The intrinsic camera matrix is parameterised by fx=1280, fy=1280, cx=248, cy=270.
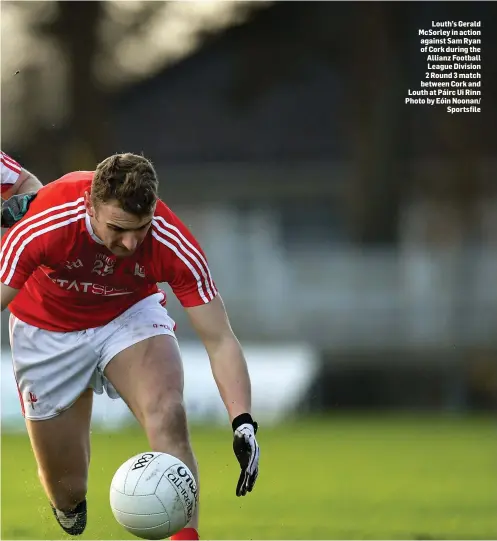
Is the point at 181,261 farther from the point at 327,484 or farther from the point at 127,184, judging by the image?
the point at 327,484

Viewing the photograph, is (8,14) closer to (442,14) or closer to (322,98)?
(442,14)

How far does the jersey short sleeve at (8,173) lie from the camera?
6793 millimetres

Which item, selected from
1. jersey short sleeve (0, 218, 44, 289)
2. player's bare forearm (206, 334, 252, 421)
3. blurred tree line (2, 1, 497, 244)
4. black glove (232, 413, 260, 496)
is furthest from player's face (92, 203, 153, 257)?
blurred tree line (2, 1, 497, 244)

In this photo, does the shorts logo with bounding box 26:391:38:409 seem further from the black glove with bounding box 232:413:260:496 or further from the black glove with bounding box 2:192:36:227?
the black glove with bounding box 232:413:260:496

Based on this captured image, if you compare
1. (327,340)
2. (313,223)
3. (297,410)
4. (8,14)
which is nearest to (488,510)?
(297,410)

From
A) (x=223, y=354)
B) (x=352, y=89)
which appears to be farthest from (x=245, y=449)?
(x=352, y=89)

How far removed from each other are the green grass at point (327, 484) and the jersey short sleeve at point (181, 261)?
5.77 feet

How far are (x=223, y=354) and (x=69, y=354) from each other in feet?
3.12

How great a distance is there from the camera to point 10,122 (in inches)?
964

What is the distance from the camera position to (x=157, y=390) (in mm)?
6156

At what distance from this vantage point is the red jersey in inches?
231

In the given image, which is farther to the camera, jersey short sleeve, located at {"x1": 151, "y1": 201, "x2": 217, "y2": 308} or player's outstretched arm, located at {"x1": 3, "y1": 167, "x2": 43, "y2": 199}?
player's outstretched arm, located at {"x1": 3, "y1": 167, "x2": 43, "y2": 199}

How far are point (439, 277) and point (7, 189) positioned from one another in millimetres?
16719

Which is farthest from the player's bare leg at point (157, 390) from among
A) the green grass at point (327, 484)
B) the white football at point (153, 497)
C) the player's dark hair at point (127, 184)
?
the green grass at point (327, 484)
